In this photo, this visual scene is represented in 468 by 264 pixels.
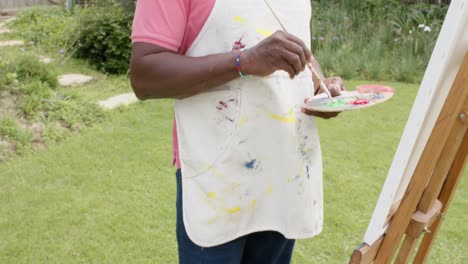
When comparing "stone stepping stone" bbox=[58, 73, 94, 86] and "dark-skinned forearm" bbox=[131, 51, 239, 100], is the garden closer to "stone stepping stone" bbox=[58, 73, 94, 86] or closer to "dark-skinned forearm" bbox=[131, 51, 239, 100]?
"stone stepping stone" bbox=[58, 73, 94, 86]

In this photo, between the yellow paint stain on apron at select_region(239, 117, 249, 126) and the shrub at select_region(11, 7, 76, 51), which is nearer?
the yellow paint stain on apron at select_region(239, 117, 249, 126)

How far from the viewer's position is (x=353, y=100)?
1.34 metres

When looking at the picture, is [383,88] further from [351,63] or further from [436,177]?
[351,63]

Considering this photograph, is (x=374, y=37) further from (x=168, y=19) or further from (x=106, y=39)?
(x=168, y=19)

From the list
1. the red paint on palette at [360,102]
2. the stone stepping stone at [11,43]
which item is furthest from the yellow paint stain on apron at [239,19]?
the stone stepping stone at [11,43]

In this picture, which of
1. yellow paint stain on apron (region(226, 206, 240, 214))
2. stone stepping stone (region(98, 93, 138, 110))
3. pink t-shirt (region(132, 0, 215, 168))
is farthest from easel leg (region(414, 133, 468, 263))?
stone stepping stone (region(98, 93, 138, 110))

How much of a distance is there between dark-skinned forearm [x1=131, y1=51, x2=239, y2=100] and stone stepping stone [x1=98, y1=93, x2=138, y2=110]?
11.7ft

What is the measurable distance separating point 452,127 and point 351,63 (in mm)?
4823

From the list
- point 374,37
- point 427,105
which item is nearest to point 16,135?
point 427,105

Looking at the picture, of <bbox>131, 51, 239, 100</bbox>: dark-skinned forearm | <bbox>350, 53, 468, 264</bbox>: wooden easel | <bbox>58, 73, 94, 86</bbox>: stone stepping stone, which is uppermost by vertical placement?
<bbox>131, 51, 239, 100</bbox>: dark-skinned forearm

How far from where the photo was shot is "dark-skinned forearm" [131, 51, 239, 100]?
45.4 inches

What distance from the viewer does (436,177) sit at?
4.24ft

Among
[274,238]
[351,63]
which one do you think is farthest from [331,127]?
[274,238]

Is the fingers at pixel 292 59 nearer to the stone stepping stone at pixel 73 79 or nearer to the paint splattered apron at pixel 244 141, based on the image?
the paint splattered apron at pixel 244 141
